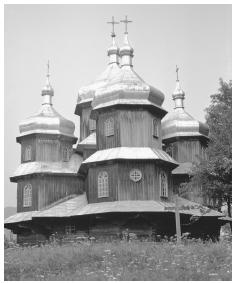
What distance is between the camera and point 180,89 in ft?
112

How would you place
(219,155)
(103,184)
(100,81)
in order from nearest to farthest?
(219,155) → (103,184) → (100,81)

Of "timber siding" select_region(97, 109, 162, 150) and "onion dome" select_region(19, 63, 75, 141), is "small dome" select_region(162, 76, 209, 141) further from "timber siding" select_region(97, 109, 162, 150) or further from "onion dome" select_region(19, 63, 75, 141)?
"timber siding" select_region(97, 109, 162, 150)

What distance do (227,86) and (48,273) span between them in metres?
14.1

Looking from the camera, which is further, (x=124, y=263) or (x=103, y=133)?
(x=103, y=133)

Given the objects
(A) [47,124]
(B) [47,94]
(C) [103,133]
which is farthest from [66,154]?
(C) [103,133]

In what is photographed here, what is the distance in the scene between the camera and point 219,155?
22297mm

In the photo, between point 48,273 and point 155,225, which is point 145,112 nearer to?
point 155,225

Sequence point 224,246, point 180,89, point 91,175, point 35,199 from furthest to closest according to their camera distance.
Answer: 1. point 180,89
2. point 35,199
3. point 91,175
4. point 224,246

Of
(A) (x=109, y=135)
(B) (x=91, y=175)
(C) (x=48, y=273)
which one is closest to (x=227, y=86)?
(A) (x=109, y=135)

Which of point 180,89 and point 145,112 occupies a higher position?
point 180,89

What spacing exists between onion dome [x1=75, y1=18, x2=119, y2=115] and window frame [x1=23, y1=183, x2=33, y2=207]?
7279mm

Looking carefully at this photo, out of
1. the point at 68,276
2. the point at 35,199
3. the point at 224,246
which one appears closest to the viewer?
the point at 68,276

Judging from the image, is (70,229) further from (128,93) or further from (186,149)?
A: (186,149)

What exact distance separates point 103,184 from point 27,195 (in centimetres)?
619
